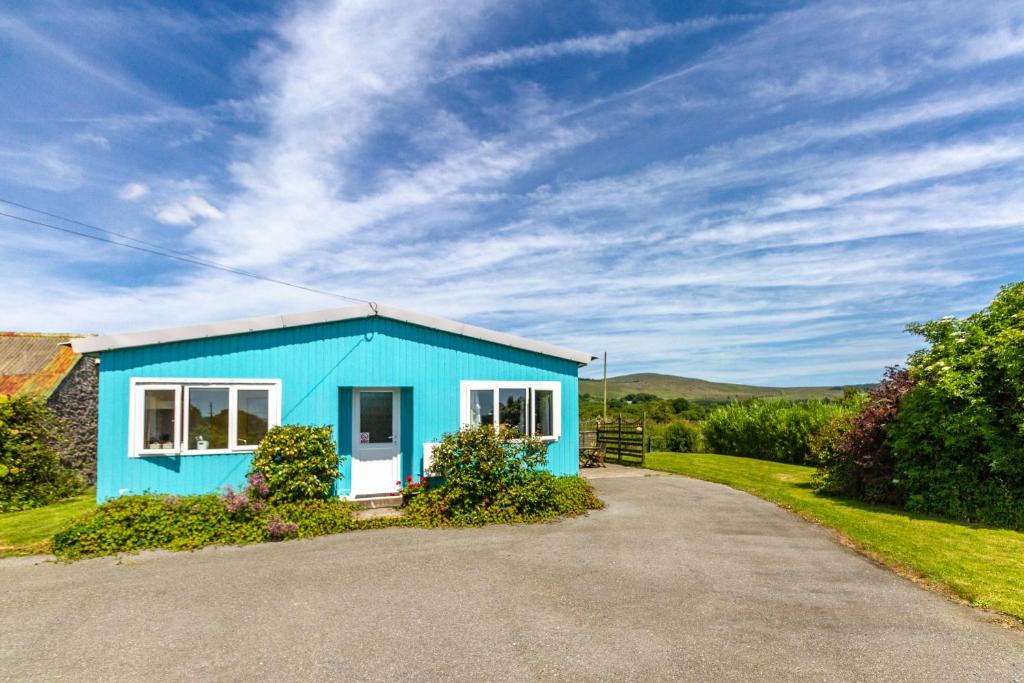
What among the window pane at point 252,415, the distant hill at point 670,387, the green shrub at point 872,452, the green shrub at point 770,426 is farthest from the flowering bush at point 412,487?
the distant hill at point 670,387

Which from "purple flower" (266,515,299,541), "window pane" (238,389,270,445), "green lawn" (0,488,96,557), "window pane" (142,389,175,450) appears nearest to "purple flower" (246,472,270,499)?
"purple flower" (266,515,299,541)

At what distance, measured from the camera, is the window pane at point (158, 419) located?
10.3m

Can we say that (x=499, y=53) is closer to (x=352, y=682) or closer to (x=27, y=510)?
(x=352, y=682)

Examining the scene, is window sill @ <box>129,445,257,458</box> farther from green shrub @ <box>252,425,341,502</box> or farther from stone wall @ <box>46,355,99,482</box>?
stone wall @ <box>46,355,99,482</box>

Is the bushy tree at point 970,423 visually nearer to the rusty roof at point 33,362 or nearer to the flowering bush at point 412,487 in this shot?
the flowering bush at point 412,487

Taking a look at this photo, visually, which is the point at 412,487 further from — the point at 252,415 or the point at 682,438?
the point at 682,438

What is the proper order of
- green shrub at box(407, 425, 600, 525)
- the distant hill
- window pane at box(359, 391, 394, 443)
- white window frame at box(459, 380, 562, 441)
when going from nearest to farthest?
green shrub at box(407, 425, 600, 525) < window pane at box(359, 391, 394, 443) < white window frame at box(459, 380, 562, 441) < the distant hill

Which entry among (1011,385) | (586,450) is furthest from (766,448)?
(1011,385)

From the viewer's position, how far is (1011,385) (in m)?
10.7

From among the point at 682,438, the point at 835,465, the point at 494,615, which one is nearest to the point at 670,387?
the point at 682,438

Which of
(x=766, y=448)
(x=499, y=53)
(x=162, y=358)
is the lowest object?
(x=766, y=448)

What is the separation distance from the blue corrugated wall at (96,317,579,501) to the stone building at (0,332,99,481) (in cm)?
569

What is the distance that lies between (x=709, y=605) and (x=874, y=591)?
2.24 meters

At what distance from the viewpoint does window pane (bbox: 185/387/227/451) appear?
34.6ft
